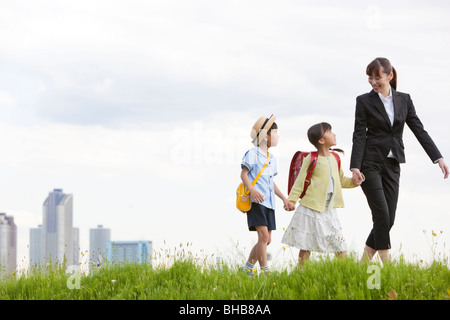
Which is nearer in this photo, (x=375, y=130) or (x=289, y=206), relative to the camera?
(x=375, y=130)

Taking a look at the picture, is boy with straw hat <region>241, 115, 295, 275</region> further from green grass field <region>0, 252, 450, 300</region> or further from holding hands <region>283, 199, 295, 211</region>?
green grass field <region>0, 252, 450, 300</region>

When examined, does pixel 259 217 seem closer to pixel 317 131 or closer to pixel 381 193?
pixel 317 131

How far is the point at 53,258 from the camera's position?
826 centimetres

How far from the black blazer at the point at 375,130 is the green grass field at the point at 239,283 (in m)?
1.35

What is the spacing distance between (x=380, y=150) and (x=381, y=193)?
21.2 inches

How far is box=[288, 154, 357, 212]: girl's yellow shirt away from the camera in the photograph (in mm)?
7672

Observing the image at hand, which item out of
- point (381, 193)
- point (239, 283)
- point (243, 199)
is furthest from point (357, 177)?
point (239, 283)

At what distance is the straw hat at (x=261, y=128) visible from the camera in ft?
25.5

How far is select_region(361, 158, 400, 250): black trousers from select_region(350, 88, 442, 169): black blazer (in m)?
0.11

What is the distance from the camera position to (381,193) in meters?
7.25
